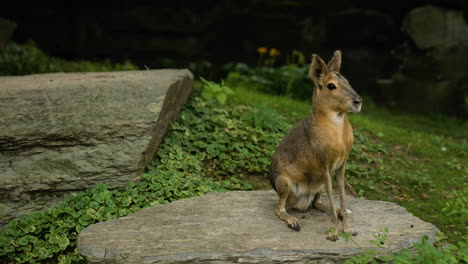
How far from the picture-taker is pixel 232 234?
4281 millimetres

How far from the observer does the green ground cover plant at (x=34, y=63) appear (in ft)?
33.5

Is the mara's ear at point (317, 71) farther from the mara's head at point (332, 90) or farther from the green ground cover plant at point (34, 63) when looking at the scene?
the green ground cover plant at point (34, 63)

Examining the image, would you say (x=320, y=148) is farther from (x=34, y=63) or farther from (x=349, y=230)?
(x=34, y=63)

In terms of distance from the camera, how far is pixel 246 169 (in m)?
6.66

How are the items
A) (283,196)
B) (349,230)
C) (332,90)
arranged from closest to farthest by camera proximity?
(332,90) < (349,230) < (283,196)

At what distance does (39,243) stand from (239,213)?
76.9 inches

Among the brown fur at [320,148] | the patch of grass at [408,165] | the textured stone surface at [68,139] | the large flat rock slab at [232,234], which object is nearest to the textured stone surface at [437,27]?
the patch of grass at [408,165]

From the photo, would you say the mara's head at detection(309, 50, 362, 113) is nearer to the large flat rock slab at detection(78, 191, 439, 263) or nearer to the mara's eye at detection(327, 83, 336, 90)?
the mara's eye at detection(327, 83, 336, 90)

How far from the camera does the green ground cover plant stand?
10203 mm

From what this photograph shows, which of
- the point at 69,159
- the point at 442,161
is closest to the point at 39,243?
the point at 69,159

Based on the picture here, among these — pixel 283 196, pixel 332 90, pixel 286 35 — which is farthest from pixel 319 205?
pixel 286 35

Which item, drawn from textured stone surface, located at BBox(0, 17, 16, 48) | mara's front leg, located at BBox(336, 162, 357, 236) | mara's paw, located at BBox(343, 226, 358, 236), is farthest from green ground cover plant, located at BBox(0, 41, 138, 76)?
mara's paw, located at BBox(343, 226, 358, 236)

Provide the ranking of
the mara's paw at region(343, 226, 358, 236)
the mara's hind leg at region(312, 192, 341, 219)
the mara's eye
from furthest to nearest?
the mara's hind leg at region(312, 192, 341, 219) < the mara's paw at region(343, 226, 358, 236) < the mara's eye

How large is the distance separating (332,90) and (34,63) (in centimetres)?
793
